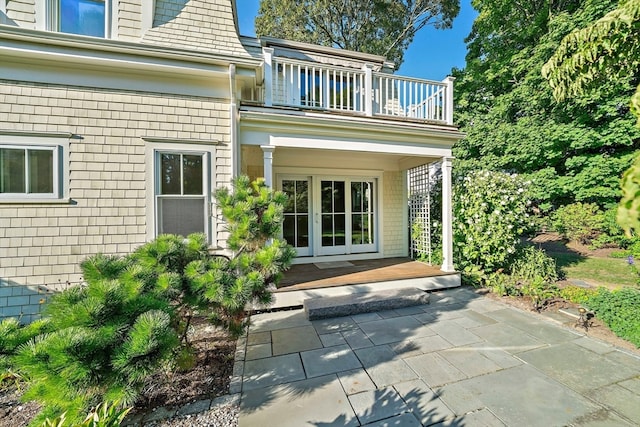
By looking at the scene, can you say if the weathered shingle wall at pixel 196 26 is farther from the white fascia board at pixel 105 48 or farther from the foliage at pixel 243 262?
the foliage at pixel 243 262

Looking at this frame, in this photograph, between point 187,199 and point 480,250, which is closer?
point 187,199

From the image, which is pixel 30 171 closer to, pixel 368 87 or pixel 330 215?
pixel 330 215

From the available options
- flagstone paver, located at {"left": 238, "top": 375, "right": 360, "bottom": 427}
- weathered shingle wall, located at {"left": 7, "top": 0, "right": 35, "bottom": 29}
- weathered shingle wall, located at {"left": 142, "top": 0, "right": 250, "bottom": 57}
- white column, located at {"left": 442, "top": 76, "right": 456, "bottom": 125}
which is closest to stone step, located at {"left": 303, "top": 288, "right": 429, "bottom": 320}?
flagstone paver, located at {"left": 238, "top": 375, "right": 360, "bottom": 427}

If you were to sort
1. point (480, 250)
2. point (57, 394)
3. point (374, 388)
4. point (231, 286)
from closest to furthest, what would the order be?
1. point (57, 394)
2. point (231, 286)
3. point (374, 388)
4. point (480, 250)

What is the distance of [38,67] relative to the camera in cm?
364

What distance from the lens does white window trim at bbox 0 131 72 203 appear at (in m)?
3.56

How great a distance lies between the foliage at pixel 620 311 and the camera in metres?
3.14

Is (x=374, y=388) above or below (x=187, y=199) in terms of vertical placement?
below

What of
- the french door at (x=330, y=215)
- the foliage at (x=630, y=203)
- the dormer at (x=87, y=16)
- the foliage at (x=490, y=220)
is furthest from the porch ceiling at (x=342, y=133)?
the foliage at (x=630, y=203)

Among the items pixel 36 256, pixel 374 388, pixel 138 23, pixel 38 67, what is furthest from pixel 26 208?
pixel 374 388

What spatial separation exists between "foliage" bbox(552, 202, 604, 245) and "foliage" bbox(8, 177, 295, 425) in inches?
417

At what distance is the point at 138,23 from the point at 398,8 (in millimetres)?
12284

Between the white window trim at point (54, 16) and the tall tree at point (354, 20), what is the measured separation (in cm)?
996

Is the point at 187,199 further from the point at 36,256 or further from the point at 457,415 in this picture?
the point at 457,415
